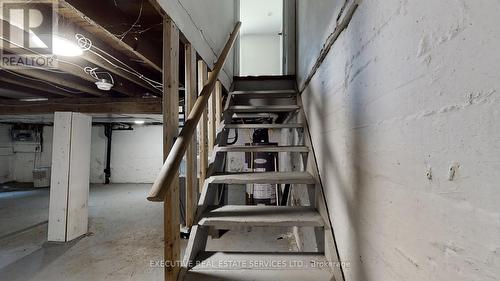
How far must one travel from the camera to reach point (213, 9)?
2.41m

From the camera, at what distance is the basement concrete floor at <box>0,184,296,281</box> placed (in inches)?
97.2

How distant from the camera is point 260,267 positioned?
123 cm

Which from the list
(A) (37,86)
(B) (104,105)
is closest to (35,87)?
(A) (37,86)

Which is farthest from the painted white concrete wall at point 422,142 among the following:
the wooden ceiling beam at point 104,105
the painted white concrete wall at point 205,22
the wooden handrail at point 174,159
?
the wooden ceiling beam at point 104,105

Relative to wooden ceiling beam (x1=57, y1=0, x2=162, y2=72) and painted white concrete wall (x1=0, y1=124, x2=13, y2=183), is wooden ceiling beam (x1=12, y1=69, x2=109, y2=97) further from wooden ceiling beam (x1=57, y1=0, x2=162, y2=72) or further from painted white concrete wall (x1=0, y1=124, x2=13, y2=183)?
painted white concrete wall (x1=0, y1=124, x2=13, y2=183)

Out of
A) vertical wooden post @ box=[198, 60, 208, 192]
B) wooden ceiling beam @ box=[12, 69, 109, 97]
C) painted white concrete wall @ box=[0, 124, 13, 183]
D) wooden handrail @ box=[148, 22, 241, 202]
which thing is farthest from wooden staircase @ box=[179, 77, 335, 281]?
painted white concrete wall @ box=[0, 124, 13, 183]

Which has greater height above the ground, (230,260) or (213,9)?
(213,9)

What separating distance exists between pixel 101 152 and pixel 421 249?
902cm

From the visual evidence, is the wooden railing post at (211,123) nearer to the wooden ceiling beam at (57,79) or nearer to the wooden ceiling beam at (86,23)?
the wooden ceiling beam at (86,23)

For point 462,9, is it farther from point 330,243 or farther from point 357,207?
point 330,243

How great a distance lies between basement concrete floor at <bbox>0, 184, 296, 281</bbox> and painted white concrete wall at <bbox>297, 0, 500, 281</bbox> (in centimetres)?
227

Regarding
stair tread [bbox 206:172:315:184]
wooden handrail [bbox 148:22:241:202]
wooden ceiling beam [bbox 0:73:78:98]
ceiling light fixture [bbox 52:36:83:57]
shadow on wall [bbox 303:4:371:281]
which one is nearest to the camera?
wooden handrail [bbox 148:22:241:202]

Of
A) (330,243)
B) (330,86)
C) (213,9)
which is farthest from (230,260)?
(213,9)

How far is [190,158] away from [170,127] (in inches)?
12.9
